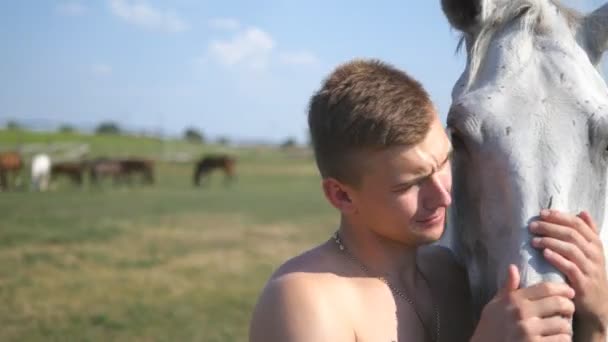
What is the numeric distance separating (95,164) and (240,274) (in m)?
24.9

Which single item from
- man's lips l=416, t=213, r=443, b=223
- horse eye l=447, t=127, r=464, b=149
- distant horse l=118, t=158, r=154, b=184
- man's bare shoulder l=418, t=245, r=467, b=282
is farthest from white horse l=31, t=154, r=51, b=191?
man's lips l=416, t=213, r=443, b=223

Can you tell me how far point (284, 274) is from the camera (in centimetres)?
158

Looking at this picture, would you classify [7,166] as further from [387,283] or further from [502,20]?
[387,283]

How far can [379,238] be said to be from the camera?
1654 millimetres

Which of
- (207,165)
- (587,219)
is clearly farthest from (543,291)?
(207,165)

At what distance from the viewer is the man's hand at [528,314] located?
1.40 metres

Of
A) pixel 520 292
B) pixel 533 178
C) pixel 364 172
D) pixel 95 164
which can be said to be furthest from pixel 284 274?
pixel 95 164

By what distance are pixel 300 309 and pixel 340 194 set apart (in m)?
0.32

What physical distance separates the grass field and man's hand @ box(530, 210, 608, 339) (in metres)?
6.03

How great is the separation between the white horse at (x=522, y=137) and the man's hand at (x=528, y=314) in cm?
4

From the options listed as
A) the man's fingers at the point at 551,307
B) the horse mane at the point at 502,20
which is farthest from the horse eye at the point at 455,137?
the man's fingers at the point at 551,307

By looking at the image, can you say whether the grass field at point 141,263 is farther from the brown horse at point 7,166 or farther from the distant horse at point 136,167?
the distant horse at point 136,167

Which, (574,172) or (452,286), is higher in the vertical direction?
(574,172)

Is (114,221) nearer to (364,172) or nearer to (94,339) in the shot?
(94,339)
